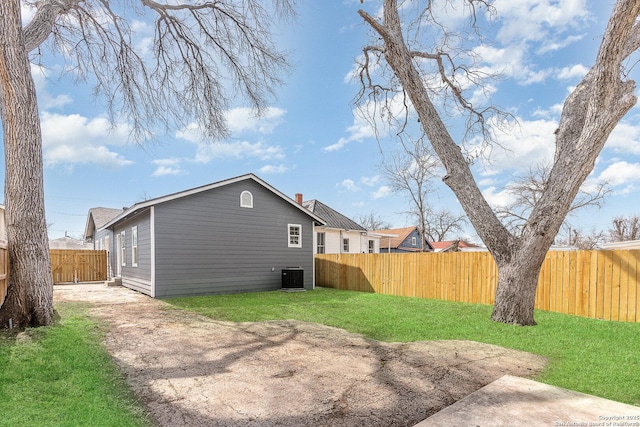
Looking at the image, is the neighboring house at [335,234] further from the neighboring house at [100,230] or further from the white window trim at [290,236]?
the neighboring house at [100,230]

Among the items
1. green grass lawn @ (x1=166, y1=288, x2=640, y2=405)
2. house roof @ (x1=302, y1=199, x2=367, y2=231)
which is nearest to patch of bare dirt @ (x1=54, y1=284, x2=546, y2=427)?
green grass lawn @ (x1=166, y1=288, x2=640, y2=405)

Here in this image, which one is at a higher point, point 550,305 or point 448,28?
point 448,28

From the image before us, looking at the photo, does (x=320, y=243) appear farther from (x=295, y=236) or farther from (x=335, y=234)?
(x=295, y=236)

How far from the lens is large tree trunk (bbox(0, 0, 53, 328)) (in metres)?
5.92

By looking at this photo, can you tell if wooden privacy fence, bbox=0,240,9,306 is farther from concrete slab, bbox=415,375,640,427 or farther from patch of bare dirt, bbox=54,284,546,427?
concrete slab, bbox=415,375,640,427

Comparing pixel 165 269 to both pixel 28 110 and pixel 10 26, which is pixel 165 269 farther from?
pixel 10 26

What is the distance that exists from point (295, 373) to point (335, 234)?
16309 mm

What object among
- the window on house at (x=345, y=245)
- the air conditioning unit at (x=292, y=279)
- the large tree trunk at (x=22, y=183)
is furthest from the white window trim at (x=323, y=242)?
the large tree trunk at (x=22, y=183)

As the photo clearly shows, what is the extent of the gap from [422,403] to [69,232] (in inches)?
1913

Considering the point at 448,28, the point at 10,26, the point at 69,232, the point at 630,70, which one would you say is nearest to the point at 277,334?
the point at 10,26

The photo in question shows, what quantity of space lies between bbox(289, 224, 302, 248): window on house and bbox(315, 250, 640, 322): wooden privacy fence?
1.60 meters

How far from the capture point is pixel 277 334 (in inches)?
222

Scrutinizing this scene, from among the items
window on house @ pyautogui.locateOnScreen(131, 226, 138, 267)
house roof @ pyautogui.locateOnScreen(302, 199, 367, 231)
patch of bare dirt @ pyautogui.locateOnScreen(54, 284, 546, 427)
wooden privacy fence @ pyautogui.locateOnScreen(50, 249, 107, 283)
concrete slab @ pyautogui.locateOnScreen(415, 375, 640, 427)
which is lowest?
wooden privacy fence @ pyautogui.locateOnScreen(50, 249, 107, 283)

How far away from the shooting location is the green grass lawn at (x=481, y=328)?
3.74 m
